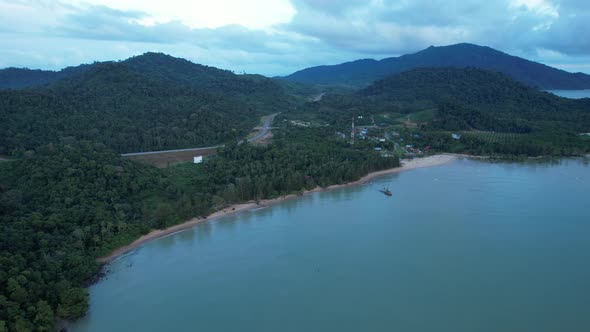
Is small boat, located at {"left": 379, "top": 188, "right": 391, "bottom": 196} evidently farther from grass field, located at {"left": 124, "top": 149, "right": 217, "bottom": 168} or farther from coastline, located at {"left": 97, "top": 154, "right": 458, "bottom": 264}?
grass field, located at {"left": 124, "top": 149, "right": 217, "bottom": 168}

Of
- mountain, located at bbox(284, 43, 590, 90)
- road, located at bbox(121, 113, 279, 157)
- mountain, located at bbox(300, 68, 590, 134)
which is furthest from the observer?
mountain, located at bbox(284, 43, 590, 90)

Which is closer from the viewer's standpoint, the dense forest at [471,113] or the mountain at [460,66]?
the dense forest at [471,113]

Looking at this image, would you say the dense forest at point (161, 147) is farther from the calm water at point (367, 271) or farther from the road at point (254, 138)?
the calm water at point (367, 271)

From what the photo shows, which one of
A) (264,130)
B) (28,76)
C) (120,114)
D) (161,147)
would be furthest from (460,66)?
(161,147)

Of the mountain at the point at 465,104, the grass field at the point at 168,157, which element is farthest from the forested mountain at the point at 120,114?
the mountain at the point at 465,104

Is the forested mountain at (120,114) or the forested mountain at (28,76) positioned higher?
the forested mountain at (28,76)

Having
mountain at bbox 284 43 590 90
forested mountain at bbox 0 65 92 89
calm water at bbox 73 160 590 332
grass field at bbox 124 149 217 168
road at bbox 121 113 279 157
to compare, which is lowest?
calm water at bbox 73 160 590 332

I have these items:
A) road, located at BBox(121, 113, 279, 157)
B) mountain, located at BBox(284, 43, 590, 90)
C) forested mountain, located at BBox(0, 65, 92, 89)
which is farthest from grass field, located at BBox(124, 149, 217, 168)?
mountain, located at BBox(284, 43, 590, 90)

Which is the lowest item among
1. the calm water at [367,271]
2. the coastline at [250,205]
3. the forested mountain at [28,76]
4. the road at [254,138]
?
the calm water at [367,271]
